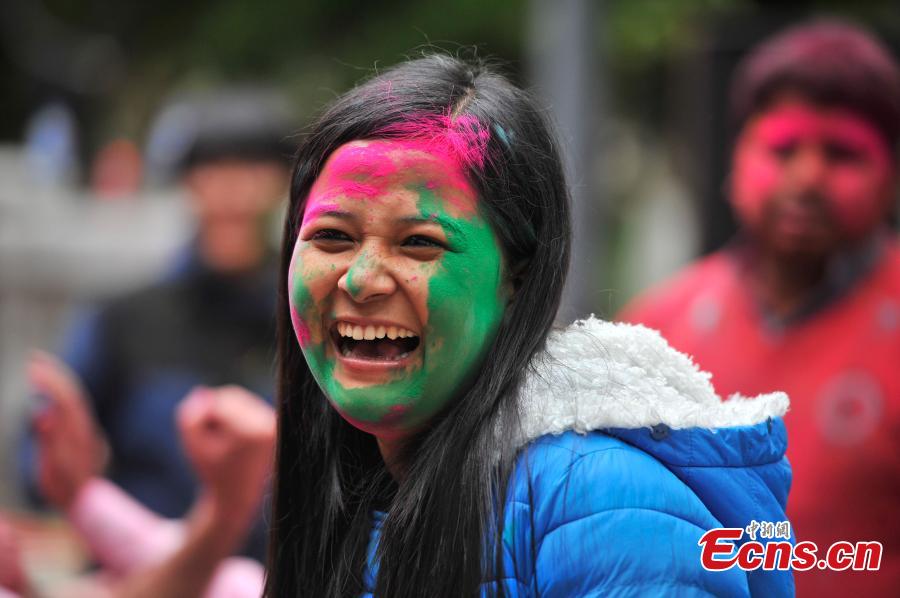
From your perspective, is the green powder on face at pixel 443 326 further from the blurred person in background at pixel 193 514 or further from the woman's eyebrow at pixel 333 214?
the blurred person in background at pixel 193 514

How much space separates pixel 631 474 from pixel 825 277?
204 centimetres

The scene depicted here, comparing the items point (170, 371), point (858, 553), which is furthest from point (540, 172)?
point (170, 371)

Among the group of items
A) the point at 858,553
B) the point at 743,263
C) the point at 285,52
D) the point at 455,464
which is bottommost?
the point at 455,464

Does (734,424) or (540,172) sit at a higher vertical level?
(540,172)

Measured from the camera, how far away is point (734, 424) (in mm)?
1620

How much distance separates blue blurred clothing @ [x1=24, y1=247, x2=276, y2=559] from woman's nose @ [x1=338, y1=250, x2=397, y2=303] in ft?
6.99

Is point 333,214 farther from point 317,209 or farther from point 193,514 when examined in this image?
point 193,514

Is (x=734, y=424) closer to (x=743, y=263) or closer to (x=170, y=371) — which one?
(x=743, y=263)

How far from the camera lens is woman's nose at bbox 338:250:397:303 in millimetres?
1583

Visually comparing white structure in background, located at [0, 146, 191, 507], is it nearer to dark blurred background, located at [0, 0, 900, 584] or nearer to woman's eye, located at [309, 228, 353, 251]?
dark blurred background, located at [0, 0, 900, 584]

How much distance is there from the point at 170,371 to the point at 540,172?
8.09 feet

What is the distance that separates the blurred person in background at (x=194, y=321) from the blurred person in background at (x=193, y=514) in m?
0.77

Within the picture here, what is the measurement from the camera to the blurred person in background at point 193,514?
7.96ft

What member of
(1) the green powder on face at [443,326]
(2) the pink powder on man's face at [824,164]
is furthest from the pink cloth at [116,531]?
(2) the pink powder on man's face at [824,164]
